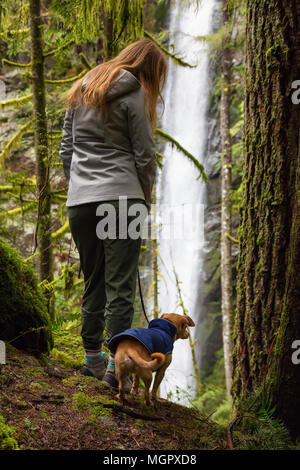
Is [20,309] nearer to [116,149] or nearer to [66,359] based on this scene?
[66,359]

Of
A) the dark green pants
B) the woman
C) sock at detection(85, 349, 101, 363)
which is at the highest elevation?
the woman

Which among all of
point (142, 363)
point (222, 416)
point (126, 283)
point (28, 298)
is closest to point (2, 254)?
point (28, 298)

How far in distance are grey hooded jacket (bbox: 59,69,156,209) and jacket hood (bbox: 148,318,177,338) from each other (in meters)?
0.84

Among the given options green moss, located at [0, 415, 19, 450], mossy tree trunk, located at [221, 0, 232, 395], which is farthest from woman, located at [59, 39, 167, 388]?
mossy tree trunk, located at [221, 0, 232, 395]

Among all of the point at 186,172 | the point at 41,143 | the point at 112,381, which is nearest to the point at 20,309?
the point at 112,381

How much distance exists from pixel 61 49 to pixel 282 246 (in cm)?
406

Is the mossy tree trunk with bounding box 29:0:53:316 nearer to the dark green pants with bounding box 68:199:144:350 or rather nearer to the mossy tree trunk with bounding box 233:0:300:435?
the dark green pants with bounding box 68:199:144:350

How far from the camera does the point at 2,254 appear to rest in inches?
116

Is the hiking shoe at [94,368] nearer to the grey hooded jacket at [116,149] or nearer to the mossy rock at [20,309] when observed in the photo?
the mossy rock at [20,309]

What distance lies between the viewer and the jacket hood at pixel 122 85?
2.55 meters

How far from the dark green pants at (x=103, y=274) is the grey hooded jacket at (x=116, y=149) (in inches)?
3.9

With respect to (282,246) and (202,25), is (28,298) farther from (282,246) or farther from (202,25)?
(202,25)

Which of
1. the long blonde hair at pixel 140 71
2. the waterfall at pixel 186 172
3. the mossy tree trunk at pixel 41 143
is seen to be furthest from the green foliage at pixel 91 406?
the waterfall at pixel 186 172

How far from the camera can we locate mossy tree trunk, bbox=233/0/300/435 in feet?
7.86
